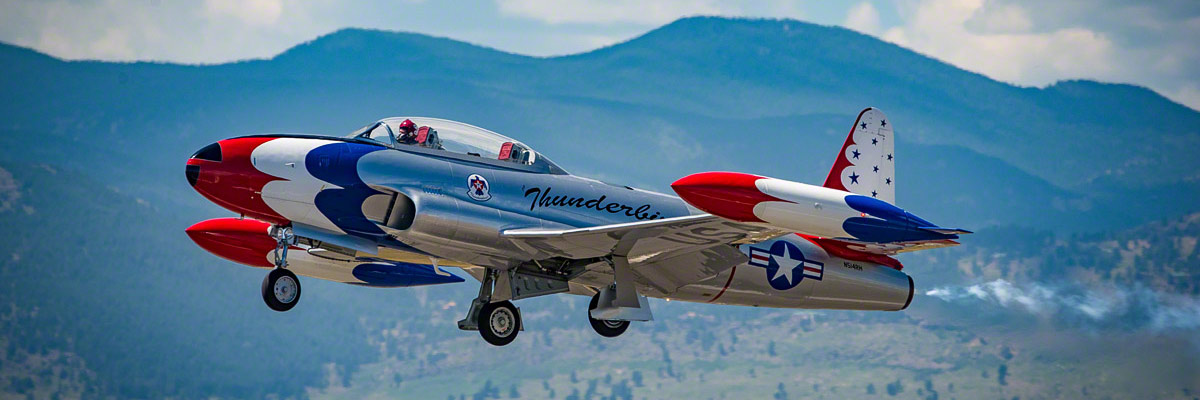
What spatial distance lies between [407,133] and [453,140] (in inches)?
30.8

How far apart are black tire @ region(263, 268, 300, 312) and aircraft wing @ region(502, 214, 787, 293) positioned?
166 inches

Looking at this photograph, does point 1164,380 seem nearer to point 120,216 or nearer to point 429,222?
→ point 429,222

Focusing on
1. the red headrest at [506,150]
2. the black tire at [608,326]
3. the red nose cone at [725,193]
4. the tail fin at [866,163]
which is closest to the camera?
the red nose cone at [725,193]

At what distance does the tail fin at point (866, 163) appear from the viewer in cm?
2622

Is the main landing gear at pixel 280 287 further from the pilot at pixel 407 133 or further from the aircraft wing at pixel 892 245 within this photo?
the aircraft wing at pixel 892 245

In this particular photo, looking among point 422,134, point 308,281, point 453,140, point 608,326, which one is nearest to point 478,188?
point 453,140

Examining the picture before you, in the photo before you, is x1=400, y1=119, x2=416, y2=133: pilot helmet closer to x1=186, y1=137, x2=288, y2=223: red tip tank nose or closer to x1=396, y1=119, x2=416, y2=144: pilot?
x1=396, y1=119, x2=416, y2=144: pilot

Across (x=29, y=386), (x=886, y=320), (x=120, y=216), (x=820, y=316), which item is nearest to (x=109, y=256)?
(x=120, y=216)

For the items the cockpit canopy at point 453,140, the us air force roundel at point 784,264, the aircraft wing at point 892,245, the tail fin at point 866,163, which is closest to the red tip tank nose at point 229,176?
the cockpit canopy at point 453,140

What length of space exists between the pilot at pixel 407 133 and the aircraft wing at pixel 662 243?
226 centimetres

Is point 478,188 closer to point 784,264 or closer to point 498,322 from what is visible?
point 498,322

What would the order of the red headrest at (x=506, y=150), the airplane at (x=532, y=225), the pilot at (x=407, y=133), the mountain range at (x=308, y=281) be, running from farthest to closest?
the mountain range at (x=308, y=281) → the red headrest at (x=506, y=150) → the pilot at (x=407, y=133) → the airplane at (x=532, y=225)

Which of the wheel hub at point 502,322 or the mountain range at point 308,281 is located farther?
the mountain range at point 308,281

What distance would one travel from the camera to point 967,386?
5759 centimetres
